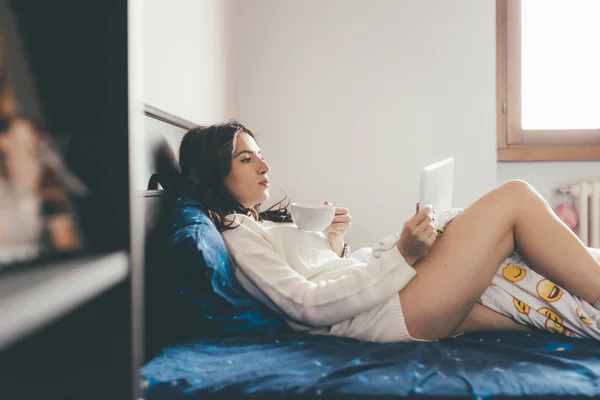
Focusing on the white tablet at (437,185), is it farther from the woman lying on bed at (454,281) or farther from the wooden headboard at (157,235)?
the wooden headboard at (157,235)

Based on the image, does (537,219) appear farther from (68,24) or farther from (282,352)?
(68,24)

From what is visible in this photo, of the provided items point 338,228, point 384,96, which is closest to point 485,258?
point 338,228

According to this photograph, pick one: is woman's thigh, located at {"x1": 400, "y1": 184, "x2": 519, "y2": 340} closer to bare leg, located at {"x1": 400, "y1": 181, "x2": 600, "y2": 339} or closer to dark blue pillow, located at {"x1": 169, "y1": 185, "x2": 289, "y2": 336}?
bare leg, located at {"x1": 400, "y1": 181, "x2": 600, "y2": 339}

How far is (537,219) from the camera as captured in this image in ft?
3.83

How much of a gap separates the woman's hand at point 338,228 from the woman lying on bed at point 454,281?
364 mm

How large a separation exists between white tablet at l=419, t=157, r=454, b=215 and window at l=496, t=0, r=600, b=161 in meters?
1.39

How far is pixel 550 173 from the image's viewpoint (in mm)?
2713

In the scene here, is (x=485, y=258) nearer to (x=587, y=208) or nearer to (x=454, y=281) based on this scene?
(x=454, y=281)

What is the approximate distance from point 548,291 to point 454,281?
0.24m

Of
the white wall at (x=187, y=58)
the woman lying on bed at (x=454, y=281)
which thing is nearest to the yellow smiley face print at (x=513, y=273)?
the woman lying on bed at (x=454, y=281)

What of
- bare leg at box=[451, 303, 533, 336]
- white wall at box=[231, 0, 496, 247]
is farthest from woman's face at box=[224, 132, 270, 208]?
white wall at box=[231, 0, 496, 247]

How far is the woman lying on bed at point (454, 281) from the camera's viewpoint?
3.60 ft

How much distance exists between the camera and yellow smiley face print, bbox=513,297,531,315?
1.16 metres

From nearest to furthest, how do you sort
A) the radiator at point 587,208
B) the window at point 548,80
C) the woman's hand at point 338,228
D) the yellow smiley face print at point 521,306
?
the yellow smiley face print at point 521,306 < the woman's hand at point 338,228 < the radiator at point 587,208 < the window at point 548,80
